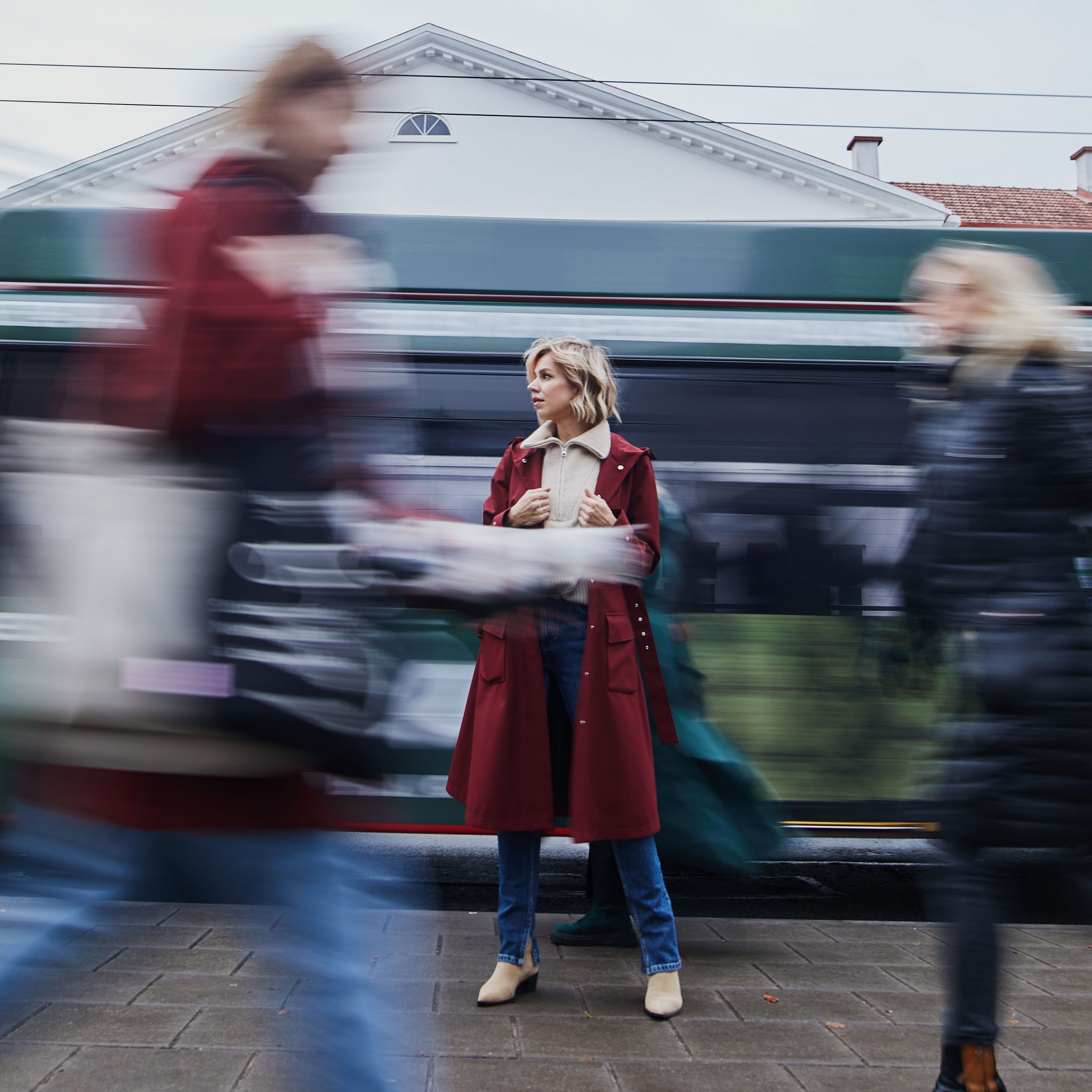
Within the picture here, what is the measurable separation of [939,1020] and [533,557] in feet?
8.02

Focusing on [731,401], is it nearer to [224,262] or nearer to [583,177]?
[224,262]

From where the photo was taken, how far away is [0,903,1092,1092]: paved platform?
274 centimetres

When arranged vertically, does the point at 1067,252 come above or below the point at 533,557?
above

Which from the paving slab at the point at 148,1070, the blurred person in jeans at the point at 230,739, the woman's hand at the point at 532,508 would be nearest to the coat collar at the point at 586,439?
the woman's hand at the point at 532,508

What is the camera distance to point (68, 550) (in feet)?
4.99

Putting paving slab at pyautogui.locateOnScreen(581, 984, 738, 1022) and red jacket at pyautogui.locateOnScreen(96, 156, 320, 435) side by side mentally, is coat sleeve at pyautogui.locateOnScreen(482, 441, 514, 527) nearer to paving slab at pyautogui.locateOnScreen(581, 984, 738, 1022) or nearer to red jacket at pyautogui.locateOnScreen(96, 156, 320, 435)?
paving slab at pyautogui.locateOnScreen(581, 984, 738, 1022)

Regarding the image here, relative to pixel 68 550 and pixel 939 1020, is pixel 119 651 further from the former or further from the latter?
pixel 939 1020

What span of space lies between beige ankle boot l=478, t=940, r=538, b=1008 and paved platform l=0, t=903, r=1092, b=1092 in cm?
4

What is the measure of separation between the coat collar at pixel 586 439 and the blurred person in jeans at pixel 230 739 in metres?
1.77

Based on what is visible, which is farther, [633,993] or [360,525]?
[633,993]

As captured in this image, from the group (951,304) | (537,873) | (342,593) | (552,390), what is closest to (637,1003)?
(537,873)

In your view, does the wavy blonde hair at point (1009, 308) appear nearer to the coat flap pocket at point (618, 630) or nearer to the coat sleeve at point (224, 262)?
the coat flap pocket at point (618, 630)

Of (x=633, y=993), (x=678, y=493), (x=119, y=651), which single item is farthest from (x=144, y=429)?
(x=678, y=493)

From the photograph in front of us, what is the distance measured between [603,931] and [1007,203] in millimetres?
29943
